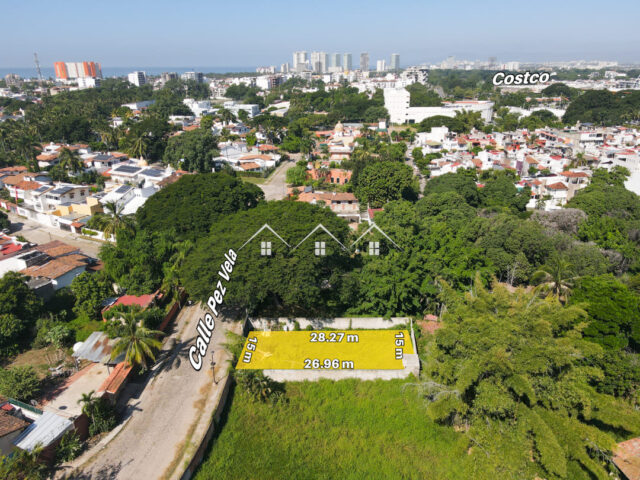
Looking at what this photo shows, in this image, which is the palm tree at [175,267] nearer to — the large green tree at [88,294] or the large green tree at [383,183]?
the large green tree at [88,294]

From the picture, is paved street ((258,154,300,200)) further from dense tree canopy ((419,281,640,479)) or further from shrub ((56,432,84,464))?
shrub ((56,432,84,464))

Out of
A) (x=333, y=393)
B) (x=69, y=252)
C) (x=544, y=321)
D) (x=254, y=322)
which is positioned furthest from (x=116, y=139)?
(x=544, y=321)

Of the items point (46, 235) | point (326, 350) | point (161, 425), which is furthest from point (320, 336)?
point (46, 235)

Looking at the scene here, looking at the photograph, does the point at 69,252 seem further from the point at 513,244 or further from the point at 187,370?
the point at 513,244

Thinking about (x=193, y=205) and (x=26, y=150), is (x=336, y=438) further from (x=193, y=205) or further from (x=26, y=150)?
(x=26, y=150)

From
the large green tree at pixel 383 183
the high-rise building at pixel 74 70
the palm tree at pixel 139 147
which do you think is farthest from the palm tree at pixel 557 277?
the high-rise building at pixel 74 70
